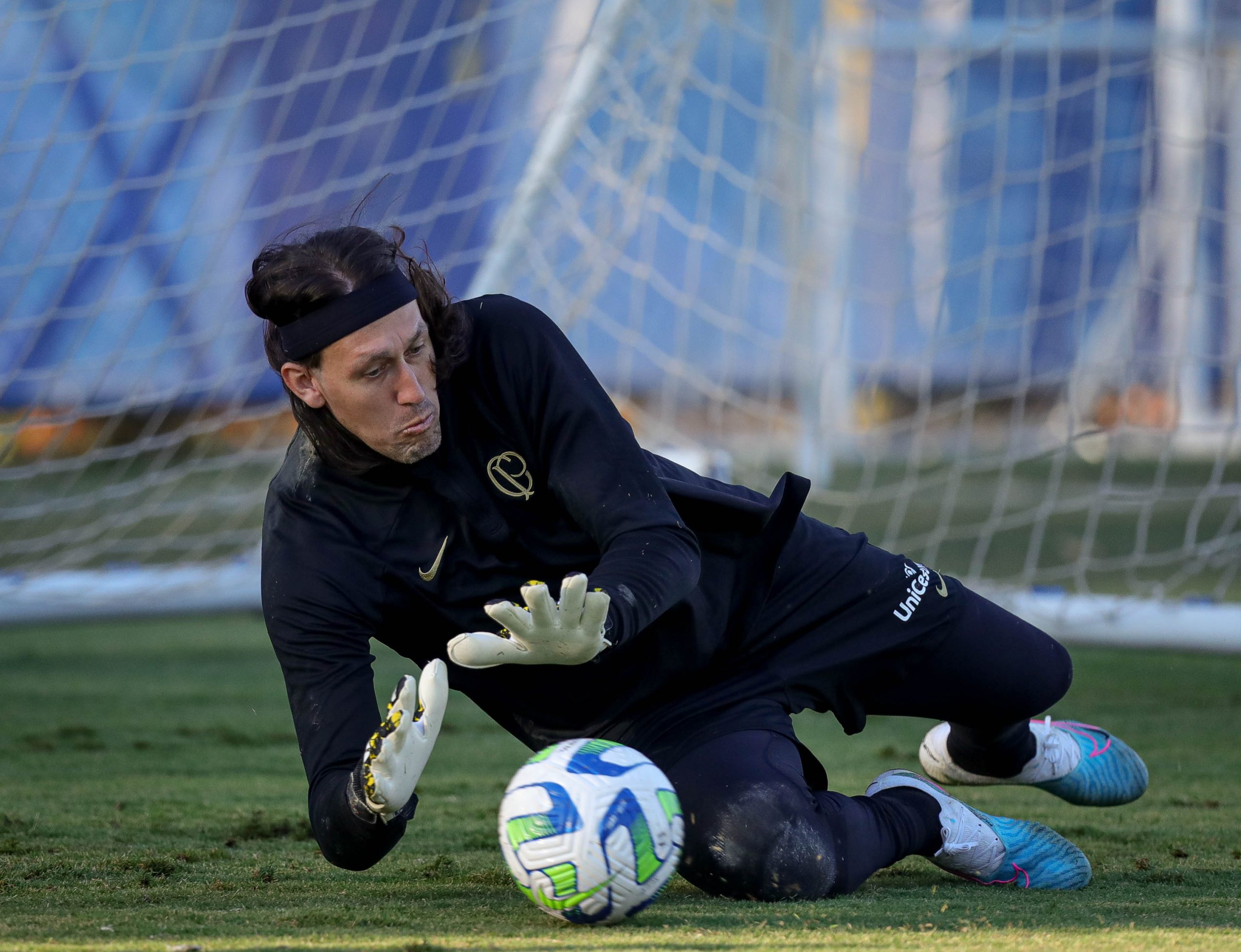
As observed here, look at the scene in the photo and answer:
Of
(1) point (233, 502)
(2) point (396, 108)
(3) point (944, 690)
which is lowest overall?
(1) point (233, 502)

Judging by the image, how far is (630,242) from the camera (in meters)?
6.05

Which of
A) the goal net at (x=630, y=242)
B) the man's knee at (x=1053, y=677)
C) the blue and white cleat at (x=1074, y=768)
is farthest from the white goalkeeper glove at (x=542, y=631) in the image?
the goal net at (x=630, y=242)

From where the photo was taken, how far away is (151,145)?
4742 mm

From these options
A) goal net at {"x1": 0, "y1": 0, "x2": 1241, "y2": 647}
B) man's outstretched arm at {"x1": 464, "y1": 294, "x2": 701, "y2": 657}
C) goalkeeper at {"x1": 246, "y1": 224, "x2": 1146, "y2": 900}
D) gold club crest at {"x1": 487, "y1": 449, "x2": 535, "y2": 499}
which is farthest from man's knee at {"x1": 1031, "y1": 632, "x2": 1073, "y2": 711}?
goal net at {"x1": 0, "y1": 0, "x2": 1241, "y2": 647}

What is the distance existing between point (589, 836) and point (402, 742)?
286mm

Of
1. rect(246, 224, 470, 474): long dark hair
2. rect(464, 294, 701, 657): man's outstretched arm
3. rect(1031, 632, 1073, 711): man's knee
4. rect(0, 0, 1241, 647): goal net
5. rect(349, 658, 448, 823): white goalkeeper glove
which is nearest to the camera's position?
rect(349, 658, 448, 823): white goalkeeper glove

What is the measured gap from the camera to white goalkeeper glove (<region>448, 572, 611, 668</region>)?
1805mm

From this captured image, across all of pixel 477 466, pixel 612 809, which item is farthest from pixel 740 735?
pixel 477 466

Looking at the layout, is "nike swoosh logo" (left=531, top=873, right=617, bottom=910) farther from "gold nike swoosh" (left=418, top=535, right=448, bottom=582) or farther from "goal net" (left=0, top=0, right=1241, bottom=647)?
"goal net" (left=0, top=0, right=1241, bottom=647)

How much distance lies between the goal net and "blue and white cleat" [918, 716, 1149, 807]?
4.07ft

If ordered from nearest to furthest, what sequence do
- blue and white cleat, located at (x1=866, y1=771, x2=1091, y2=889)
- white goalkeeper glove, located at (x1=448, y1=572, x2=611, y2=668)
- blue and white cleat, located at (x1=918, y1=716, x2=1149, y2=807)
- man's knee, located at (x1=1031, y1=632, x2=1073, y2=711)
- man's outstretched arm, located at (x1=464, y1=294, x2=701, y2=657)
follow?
1. white goalkeeper glove, located at (x1=448, y1=572, x2=611, y2=668)
2. man's outstretched arm, located at (x1=464, y1=294, x2=701, y2=657)
3. blue and white cleat, located at (x1=866, y1=771, x2=1091, y2=889)
4. man's knee, located at (x1=1031, y1=632, x2=1073, y2=711)
5. blue and white cleat, located at (x1=918, y1=716, x2=1149, y2=807)

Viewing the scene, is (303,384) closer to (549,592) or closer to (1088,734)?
(549,592)

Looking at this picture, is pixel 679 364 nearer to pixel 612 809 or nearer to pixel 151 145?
pixel 151 145

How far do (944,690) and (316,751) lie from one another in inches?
44.3
